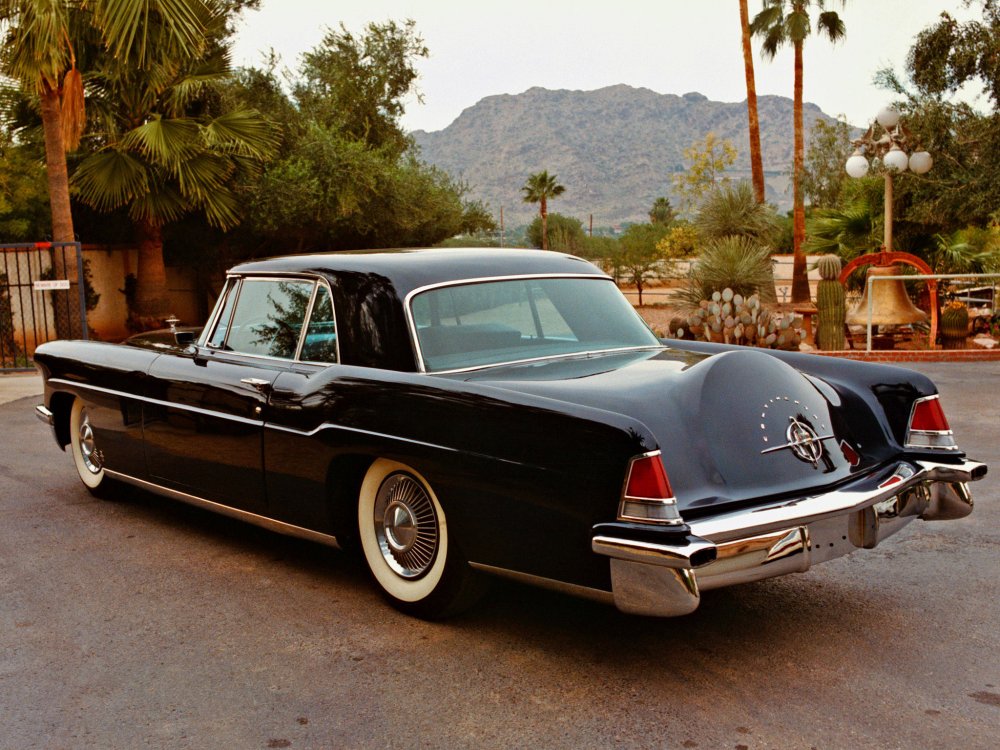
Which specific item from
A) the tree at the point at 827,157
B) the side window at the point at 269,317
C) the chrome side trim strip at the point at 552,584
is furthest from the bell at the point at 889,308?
the tree at the point at 827,157

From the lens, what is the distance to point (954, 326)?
1553 centimetres

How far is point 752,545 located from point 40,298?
18.0 m

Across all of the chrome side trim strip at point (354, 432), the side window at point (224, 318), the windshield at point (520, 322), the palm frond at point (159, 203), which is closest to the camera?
the chrome side trim strip at point (354, 432)

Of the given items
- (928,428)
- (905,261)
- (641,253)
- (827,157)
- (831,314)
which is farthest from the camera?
(827,157)

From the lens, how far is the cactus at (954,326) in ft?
50.8

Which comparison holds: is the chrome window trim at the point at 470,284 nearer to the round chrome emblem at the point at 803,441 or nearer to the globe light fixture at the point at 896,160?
the round chrome emblem at the point at 803,441

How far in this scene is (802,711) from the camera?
3303 millimetres

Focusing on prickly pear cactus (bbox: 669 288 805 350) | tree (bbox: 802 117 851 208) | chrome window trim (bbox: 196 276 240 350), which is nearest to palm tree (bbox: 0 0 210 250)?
prickly pear cactus (bbox: 669 288 805 350)

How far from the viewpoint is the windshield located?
4.41m

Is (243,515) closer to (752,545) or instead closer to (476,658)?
(476,658)

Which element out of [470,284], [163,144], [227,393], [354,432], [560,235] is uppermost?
[163,144]

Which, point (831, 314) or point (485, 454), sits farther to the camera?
point (831, 314)

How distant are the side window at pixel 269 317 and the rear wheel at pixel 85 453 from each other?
1.55m

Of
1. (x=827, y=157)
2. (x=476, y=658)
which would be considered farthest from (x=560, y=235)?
(x=476, y=658)
